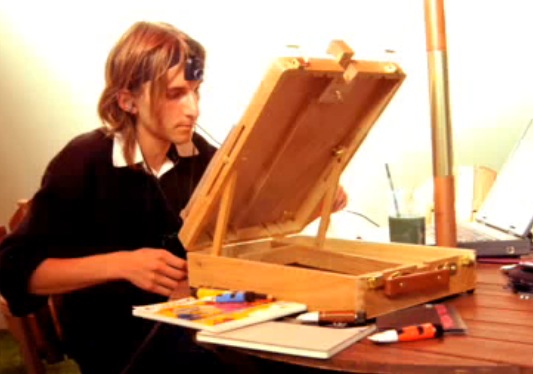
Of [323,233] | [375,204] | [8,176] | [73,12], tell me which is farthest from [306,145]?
[8,176]

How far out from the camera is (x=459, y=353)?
0.86 m

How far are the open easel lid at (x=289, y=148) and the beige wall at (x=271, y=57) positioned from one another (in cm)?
57

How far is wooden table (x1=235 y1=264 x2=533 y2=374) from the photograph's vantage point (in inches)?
32.2

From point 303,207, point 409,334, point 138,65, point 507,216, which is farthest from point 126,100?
point 409,334

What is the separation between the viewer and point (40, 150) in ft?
10.1

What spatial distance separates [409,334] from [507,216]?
2.68ft

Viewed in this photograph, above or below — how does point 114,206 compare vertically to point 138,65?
below

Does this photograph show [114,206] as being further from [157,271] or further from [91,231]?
[157,271]

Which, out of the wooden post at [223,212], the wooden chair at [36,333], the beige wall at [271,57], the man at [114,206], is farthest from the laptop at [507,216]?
the wooden chair at [36,333]

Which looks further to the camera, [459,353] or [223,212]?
[223,212]

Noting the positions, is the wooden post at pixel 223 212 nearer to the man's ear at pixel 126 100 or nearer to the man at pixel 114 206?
the man at pixel 114 206

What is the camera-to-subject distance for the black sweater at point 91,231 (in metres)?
1.59

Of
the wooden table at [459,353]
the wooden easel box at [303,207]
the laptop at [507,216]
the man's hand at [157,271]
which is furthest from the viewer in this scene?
the laptop at [507,216]

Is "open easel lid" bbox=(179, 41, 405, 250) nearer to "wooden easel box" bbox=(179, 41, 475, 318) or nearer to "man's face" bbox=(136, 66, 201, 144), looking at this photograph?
"wooden easel box" bbox=(179, 41, 475, 318)
